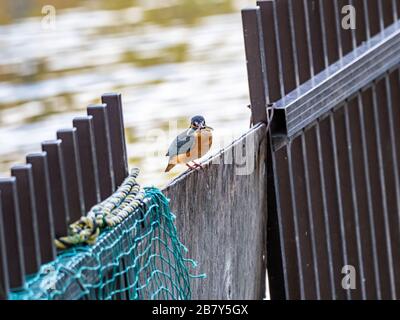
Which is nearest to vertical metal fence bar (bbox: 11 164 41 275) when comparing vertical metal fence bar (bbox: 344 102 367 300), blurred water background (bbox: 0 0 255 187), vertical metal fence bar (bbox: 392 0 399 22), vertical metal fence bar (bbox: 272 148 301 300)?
vertical metal fence bar (bbox: 272 148 301 300)

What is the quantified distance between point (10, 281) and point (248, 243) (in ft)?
5.89

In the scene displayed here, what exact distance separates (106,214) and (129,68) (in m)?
8.36

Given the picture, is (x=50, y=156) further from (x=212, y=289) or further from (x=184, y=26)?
(x=184, y=26)

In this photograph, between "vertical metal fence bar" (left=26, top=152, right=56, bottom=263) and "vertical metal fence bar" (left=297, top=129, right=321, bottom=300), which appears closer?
"vertical metal fence bar" (left=26, top=152, right=56, bottom=263)

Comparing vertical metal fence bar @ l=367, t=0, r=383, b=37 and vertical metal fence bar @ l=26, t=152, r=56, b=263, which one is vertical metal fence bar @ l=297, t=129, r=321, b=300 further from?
vertical metal fence bar @ l=26, t=152, r=56, b=263

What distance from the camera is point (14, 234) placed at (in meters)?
2.46

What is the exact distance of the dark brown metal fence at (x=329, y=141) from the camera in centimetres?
432

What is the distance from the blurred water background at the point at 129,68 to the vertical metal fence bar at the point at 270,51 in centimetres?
285

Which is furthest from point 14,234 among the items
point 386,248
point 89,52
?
point 89,52

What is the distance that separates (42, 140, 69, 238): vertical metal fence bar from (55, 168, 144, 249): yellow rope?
0.03 m

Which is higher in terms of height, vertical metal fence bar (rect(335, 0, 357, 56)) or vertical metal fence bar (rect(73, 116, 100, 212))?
vertical metal fence bar (rect(335, 0, 357, 56))

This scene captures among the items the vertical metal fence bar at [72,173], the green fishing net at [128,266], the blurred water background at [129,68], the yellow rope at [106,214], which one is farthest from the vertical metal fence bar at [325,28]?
the blurred water background at [129,68]

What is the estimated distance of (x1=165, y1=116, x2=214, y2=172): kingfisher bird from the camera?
13.9 feet

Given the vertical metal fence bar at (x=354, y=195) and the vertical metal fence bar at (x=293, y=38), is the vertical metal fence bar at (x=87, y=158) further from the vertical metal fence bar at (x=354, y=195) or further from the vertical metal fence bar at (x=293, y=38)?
the vertical metal fence bar at (x=354, y=195)
